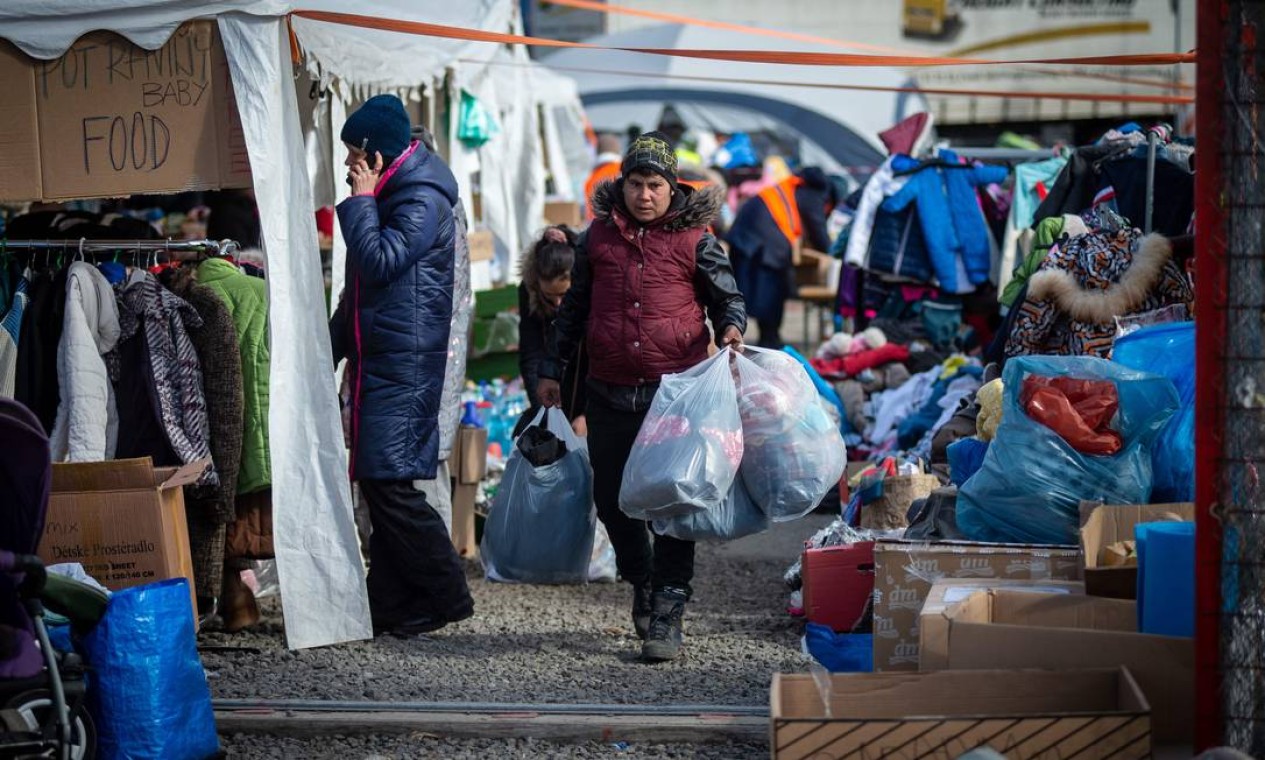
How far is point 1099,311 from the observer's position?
6496mm

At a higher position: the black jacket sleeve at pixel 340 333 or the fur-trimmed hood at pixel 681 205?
the fur-trimmed hood at pixel 681 205

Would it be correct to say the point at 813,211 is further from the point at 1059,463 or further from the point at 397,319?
the point at 1059,463

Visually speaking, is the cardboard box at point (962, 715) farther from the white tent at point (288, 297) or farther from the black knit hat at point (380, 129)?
the black knit hat at point (380, 129)

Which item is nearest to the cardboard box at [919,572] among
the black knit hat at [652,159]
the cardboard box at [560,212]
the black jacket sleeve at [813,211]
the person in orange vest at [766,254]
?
the black knit hat at [652,159]

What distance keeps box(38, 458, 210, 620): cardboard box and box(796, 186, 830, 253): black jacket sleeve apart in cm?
987

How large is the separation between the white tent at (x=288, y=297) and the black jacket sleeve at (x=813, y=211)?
9113 mm

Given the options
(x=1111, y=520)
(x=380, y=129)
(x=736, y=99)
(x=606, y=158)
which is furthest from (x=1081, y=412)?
(x=736, y=99)

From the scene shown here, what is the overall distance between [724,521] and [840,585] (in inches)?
22.8

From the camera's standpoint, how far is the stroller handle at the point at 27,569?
3.90 meters

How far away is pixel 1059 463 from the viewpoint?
4.87 metres

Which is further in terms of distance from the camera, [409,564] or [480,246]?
[480,246]

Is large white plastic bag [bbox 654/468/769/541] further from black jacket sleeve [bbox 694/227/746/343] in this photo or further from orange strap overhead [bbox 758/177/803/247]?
orange strap overhead [bbox 758/177/803/247]

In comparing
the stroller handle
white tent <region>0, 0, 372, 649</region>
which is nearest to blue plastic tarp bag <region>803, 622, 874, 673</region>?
white tent <region>0, 0, 372, 649</region>

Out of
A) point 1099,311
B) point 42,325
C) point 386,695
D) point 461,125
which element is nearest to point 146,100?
point 42,325
